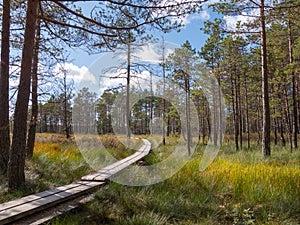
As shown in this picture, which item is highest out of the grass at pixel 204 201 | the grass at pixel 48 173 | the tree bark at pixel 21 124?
the tree bark at pixel 21 124

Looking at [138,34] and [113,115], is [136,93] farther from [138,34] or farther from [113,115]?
[138,34]

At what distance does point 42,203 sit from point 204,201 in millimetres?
2730

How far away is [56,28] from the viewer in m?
6.59

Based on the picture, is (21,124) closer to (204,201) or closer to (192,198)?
(192,198)

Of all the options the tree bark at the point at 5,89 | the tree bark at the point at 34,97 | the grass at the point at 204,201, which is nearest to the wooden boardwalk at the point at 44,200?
the grass at the point at 204,201

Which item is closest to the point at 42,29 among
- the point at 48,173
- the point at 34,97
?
the point at 34,97

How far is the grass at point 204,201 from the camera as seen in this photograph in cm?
380

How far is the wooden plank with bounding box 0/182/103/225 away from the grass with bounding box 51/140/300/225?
31 centimetres

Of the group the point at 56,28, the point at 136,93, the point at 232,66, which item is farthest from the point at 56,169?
the point at 232,66

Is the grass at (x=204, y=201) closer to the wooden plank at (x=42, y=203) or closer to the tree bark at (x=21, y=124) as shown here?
the wooden plank at (x=42, y=203)

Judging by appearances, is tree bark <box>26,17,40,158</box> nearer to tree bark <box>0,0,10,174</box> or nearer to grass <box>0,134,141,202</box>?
grass <box>0,134,141,202</box>

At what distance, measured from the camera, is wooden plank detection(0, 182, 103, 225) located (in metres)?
3.11

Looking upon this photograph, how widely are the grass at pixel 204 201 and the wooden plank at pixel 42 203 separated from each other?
312 mm

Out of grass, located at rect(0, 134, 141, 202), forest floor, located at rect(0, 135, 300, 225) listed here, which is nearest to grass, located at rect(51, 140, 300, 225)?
forest floor, located at rect(0, 135, 300, 225)
